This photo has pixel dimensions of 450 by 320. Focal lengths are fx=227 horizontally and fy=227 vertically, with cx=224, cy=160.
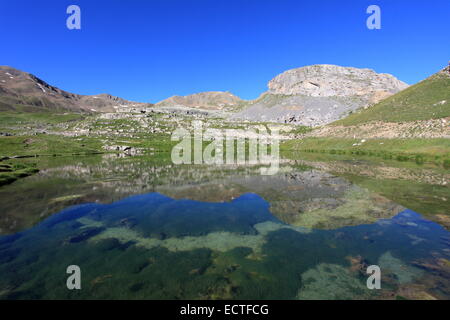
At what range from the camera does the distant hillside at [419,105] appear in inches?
3323

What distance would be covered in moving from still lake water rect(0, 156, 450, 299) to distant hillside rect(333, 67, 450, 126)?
3026 inches

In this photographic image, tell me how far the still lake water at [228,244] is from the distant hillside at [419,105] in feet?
252

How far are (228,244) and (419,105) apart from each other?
11748 centimetres

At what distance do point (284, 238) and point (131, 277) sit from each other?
372 inches

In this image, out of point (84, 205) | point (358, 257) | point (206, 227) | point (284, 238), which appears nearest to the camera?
point (358, 257)

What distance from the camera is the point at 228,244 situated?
14.3 m

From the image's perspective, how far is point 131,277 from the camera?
10641 millimetres

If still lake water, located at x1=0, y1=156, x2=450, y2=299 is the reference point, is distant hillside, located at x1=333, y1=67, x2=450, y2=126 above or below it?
above

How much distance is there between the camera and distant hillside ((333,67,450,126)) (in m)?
84.4

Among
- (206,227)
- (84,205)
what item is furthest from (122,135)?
(206,227)

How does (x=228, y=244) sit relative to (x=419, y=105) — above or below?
below

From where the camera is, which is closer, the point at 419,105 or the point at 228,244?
the point at 228,244

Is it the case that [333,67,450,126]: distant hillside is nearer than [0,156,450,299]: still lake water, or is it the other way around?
[0,156,450,299]: still lake water
